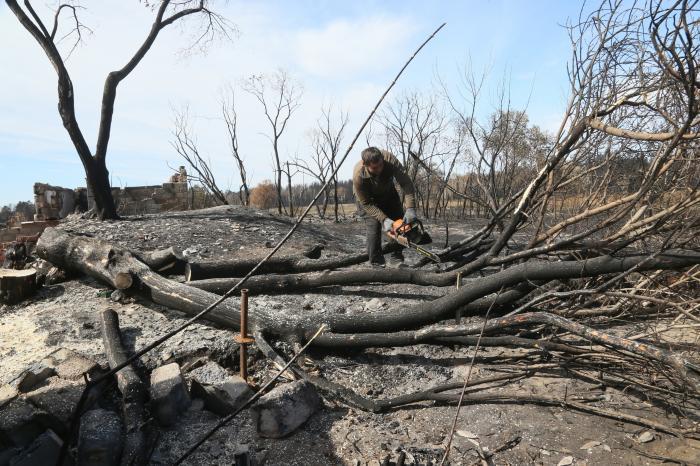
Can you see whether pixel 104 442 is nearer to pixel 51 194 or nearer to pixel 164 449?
pixel 164 449

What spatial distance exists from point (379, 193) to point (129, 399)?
9.99 feet

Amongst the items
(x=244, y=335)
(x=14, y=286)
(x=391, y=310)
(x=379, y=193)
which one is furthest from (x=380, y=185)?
(x=14, y=286)

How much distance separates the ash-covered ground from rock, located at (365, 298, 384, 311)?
10 mm

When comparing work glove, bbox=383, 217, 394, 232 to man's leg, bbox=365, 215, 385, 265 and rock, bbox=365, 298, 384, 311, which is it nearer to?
man's leg, bbox=365, 215, 385, 265

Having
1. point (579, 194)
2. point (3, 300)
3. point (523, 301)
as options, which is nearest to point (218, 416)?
point (523, 301)

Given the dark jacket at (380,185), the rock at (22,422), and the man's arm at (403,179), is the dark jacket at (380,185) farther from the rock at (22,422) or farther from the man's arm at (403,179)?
the rock at (22,422)

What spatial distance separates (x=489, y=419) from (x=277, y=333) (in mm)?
1620

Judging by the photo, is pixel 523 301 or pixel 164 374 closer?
pixel 164 374

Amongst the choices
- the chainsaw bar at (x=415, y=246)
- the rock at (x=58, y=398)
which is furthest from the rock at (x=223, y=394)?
the chainsaw bar at (x=415, y=246)

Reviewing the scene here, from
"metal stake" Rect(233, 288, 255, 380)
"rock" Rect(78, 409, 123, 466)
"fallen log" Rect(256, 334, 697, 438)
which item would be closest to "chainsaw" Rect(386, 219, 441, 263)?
"fallen log" Rect(256, 334, 697, 438)

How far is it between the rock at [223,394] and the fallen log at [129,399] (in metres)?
0.33

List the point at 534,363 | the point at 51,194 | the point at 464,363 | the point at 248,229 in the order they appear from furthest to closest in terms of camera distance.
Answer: the point at 51,194
the point at 248,229
the point at 464,363
the point at 534,363

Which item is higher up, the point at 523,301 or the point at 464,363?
the point at 523,301

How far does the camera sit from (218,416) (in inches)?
110
